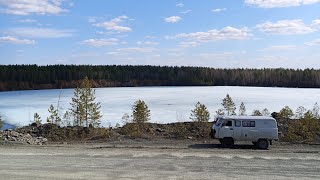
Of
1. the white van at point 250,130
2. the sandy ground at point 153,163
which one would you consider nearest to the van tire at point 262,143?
the white van at point 250,130

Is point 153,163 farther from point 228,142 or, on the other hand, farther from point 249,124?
point 249,124

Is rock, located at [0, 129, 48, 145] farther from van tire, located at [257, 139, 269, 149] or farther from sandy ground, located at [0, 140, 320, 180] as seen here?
van tire, located at [257, 139, 269, 149]

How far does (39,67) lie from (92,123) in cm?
13180

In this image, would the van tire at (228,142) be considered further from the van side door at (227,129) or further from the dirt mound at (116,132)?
the dirt mound at (116,132)

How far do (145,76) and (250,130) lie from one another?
5981 inches

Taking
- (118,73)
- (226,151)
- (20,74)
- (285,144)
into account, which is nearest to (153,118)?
(285,144)

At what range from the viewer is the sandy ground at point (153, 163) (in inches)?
634

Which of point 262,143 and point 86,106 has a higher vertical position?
point 86,106

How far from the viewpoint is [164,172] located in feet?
54.2

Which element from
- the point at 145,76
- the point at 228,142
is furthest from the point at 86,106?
the point at 145,76

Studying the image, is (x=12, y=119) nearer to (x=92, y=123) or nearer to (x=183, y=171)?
(x=92, y=123)

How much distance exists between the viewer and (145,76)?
6954 inches

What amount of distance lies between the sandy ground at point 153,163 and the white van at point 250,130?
2345 mm

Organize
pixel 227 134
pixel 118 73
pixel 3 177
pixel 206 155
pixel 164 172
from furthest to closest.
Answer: pixel 118 73, pixel 227 134, pixel 206 155, pixel 164 172, pixel 3 177
